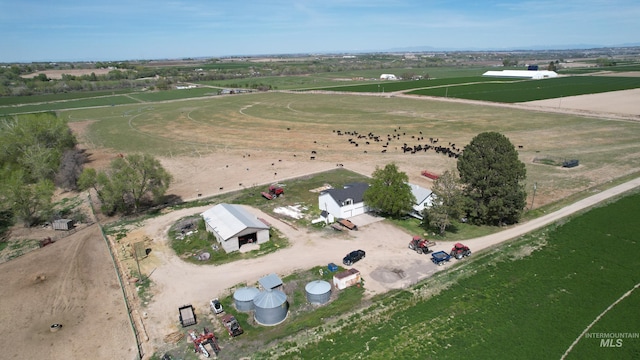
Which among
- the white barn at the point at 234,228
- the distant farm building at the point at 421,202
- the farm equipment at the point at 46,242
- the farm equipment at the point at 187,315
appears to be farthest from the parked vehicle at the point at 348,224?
the farm equipment at the point at 46,242

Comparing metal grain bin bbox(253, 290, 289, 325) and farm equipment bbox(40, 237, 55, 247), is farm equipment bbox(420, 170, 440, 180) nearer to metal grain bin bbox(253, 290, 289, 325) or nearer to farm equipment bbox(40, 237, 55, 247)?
metal grain bin bbox(253, 290, 289, 325)

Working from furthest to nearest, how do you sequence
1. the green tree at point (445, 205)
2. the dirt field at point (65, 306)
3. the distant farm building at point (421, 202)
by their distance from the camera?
the distant farm building at point (421, 202)
the green tree at point (445, 205)
the dirt field at point (65, 306)

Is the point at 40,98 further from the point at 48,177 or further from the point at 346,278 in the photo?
the point at 346,278

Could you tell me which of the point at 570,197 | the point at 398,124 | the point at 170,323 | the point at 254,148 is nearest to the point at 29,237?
the point at 170,323

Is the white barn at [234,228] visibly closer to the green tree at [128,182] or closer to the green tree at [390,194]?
the green tree at [128,182]

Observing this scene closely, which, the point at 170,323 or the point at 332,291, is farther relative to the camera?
the point at 332,291

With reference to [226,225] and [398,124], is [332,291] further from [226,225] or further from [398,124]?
[398,124]

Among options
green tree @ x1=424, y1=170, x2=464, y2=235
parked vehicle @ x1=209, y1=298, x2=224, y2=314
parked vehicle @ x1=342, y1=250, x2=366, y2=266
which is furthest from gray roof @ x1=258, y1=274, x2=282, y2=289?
green tree @ x1=424, y1=170, x2=464, y2=235
